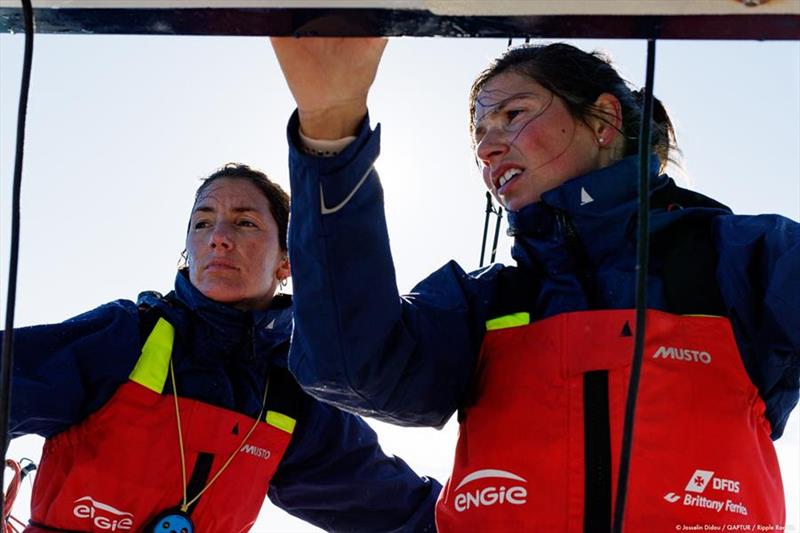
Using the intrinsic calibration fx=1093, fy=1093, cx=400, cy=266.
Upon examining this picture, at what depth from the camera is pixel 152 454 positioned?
11.8ft

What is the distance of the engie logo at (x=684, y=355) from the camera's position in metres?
2.14

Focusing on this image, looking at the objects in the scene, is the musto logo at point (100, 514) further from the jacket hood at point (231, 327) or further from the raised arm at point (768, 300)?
the raised arm at point (768, 300)

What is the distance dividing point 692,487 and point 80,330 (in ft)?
7.50

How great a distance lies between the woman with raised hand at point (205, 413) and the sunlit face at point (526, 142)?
5.05ft

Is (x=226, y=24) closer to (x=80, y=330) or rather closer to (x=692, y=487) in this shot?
(x=692, y=487)

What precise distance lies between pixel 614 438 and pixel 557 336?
26 centimetres

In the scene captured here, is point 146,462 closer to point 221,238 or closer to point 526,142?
point 221,238

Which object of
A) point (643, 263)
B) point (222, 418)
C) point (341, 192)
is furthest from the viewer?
point (222, 418)

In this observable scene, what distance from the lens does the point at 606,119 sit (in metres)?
2.76

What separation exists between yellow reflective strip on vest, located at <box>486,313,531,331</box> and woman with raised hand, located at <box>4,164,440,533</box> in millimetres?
1644

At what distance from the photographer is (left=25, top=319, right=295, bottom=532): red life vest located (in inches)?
138

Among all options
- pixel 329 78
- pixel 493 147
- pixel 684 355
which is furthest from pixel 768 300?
pixel 329 78

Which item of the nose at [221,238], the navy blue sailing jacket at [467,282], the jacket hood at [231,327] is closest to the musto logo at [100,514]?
the jacket hood at [231,327]

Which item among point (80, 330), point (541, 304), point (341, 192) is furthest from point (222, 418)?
point (341, 192)
